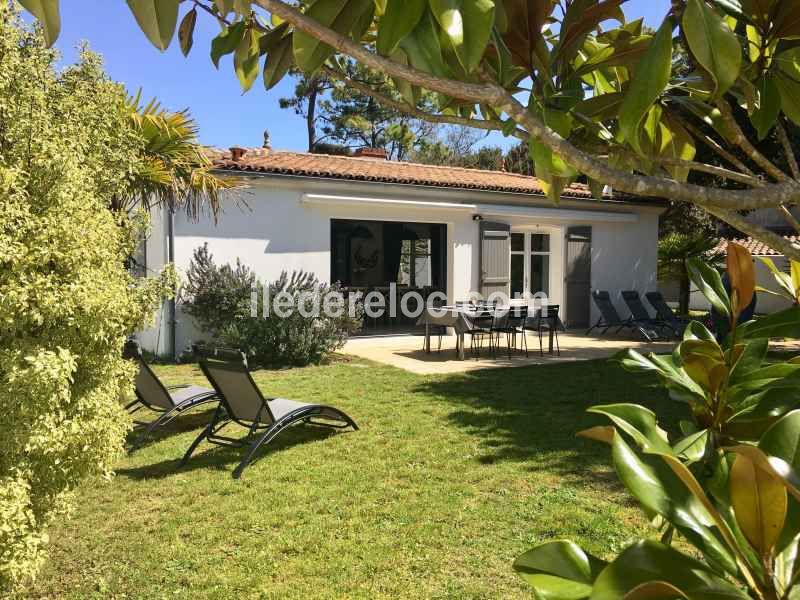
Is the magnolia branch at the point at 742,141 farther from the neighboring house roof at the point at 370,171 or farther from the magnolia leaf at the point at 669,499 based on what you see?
the neighboring house roof at the point at 370,171

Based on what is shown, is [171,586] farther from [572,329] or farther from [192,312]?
[572,329]

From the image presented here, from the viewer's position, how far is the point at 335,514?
180 inches

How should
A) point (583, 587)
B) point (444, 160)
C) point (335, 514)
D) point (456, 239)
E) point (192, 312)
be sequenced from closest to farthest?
1. point (583, 587)
2. point (335, 514)
3. point (192, 312)
4. point (456, 239)
5. point (444, 160)

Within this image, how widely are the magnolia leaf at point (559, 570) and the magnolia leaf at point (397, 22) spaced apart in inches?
37.9

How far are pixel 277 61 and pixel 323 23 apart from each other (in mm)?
580

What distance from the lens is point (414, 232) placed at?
19125 mm

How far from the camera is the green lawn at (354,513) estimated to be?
3.62 meters

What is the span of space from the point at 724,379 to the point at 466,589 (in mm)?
2630

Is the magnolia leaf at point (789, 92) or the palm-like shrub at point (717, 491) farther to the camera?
the magnolia leaf at point (789, 92)


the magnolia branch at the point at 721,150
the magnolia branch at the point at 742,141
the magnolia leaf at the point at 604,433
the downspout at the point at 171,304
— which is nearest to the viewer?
the magnolia leaf at the point at 604,433

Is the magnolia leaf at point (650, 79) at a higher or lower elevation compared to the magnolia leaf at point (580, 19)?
lower

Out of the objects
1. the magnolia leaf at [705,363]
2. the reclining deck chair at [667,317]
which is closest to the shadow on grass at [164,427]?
the magnolia leaf at [705,363]

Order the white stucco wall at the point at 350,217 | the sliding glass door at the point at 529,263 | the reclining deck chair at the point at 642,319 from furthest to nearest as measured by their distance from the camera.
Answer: the sliding glass door at the point at 529,263
the reclining deck chair at the point at 642,319
the white stucco wall at the point at 350,217

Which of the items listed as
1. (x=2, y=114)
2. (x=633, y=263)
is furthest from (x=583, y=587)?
(x=633, y=263)
